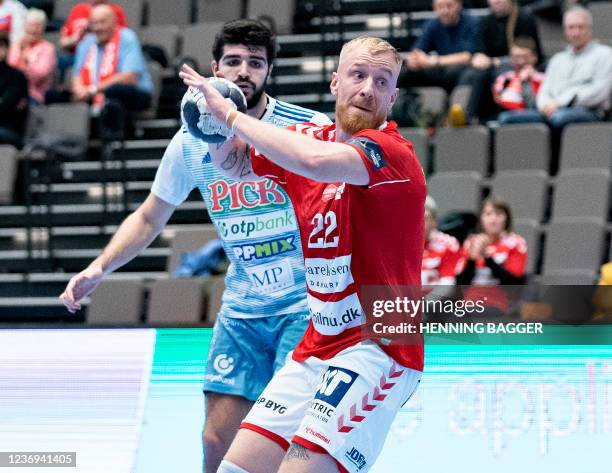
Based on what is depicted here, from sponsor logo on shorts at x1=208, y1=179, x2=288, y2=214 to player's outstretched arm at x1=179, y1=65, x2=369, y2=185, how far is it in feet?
3.09

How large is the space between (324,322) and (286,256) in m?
0.84

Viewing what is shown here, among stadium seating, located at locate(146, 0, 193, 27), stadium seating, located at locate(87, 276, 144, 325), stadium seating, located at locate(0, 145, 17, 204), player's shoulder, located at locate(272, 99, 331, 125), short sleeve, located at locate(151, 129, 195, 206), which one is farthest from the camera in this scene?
stadium seating, located at locate(146, 0, 193, 27)

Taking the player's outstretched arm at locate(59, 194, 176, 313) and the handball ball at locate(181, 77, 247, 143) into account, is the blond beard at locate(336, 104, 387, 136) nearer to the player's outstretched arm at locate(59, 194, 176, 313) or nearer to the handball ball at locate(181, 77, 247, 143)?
the handball ball at locate(181, 77, 247, 143)

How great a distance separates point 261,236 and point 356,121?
990 mm

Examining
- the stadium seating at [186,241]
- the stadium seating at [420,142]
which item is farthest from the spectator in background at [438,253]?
the stadium seating at [186,241]

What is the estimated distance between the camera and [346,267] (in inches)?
150

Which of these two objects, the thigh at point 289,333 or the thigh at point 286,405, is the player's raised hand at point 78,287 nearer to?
the thigh at point 289,333

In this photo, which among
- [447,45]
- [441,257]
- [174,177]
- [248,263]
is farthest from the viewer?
[447,45]

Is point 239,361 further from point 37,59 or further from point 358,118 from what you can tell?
point 37,59

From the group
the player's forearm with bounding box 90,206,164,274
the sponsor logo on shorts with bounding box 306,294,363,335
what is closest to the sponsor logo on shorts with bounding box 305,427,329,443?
the sponsor logo on shorts with bounding box 306,294,363,335

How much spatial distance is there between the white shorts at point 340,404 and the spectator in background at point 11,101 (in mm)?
7213

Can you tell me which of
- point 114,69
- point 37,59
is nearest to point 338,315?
point 114,69

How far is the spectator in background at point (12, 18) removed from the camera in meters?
11.8

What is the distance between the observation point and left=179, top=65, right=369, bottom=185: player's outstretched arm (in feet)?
11.6
